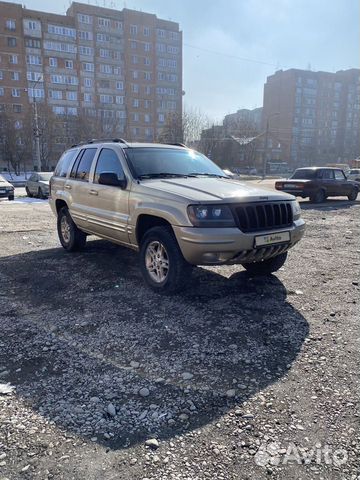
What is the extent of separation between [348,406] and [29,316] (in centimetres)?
327

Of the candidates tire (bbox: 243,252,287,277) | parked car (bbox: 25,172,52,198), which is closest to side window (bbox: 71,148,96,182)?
tire (bbox: 243,252,287,277)

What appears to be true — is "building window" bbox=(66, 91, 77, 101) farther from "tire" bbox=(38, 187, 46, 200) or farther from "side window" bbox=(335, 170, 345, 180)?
"side window" bbox=(335, 170, 345, 180)

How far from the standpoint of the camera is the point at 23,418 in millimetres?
2451

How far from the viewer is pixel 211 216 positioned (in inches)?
162

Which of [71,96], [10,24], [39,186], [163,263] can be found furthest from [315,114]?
[163,263]

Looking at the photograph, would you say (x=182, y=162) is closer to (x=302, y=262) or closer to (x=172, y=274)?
(x=172, y=274)

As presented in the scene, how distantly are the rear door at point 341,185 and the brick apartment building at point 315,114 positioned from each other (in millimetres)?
81162

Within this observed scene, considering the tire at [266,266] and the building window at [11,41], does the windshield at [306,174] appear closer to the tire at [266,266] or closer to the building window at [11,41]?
the tire at [266,266]

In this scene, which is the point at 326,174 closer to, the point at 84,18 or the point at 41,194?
the point at 41,194

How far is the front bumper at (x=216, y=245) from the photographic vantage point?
404cm

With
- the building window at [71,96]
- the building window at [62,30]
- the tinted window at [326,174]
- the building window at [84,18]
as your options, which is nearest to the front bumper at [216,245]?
the tinted window at [326,174]

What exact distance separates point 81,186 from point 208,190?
9.23 ft

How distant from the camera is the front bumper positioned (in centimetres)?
404

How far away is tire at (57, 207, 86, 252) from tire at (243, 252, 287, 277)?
3258 mm
